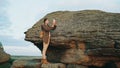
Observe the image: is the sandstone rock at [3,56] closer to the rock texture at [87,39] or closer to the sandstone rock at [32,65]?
the sandstone rock at [32,65]

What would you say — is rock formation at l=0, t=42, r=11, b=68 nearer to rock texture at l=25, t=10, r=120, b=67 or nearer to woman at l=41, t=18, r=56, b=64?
rock texture at l=25, t=10, r=120, b=67

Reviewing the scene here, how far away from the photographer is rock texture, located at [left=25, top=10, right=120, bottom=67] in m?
19.2

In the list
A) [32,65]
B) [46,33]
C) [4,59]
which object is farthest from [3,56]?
[46,33]

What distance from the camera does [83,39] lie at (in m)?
19.8

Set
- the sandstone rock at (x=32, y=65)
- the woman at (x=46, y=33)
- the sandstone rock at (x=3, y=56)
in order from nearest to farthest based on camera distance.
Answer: the sandstone rock at (x=32, y=65) → the woman at (x=46, y=33) → the sandstone rock at (x=3, y=56)

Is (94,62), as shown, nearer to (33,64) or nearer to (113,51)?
(113,51)

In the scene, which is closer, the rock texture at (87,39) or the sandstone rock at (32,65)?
the rock texture at (87,39)

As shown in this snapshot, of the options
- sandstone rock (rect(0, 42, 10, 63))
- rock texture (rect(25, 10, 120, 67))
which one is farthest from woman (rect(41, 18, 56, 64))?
sandstone rock (rect(0, 42, 10, 63))

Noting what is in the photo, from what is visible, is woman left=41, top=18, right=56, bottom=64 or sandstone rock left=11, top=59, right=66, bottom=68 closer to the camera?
sandstone rock left=11, top=59, right=66, bottom=68

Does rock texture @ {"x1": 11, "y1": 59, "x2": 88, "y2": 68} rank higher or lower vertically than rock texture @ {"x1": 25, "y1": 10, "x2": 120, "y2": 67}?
lower

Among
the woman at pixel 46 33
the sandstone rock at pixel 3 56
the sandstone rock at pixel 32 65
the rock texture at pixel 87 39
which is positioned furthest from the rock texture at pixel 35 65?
the sandstone rock at pixel 3 56

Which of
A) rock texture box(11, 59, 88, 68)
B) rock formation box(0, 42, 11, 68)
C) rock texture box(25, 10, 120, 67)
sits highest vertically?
rock texture box(25, 10, 120, 67)

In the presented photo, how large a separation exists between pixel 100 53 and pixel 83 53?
119 centimetres

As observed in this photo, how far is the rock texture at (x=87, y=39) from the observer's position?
1917cm
